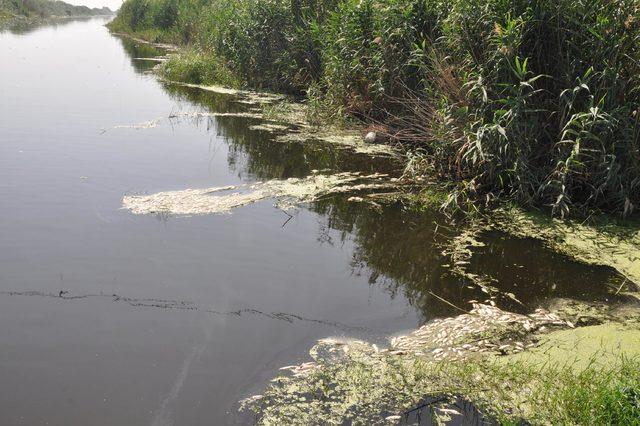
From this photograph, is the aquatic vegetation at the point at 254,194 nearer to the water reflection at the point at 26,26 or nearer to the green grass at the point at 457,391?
the green grass at the point at 457,391

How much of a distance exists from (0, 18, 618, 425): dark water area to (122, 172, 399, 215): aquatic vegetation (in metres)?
0.23

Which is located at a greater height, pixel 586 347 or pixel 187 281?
pixel 586 347

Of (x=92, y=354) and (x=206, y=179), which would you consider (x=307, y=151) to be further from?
(x=92, y=354)

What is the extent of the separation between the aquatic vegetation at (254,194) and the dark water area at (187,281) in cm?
Result: 23

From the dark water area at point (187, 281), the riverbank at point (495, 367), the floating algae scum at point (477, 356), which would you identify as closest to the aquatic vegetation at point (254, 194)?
the dark water area at point (187, 281)

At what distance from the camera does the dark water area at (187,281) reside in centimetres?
380

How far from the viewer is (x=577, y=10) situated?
274 inches

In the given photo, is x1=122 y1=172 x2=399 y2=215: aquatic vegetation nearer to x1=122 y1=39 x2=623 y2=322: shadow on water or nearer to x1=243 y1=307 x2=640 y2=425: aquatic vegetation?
x1=122 y1=39 x2=623 y2=322: shadow on water

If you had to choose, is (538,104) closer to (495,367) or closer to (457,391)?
(495,367)

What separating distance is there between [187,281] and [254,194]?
8.97ft

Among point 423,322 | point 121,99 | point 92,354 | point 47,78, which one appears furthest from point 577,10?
point 47,78

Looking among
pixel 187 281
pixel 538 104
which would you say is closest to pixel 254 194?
pixel 187 281

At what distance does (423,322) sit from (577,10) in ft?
15.7

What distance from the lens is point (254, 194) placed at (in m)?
7.87
